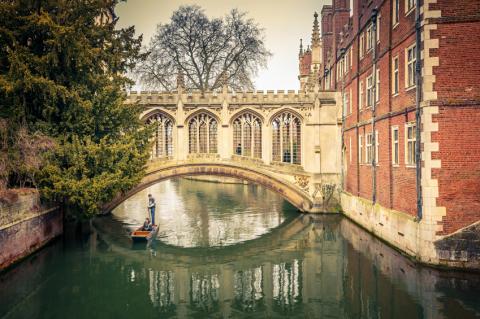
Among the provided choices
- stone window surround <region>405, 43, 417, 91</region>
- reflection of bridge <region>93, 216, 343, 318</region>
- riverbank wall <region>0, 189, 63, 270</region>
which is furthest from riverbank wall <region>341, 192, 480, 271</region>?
riverbank wall <region>0, 189, 63, 270</region>

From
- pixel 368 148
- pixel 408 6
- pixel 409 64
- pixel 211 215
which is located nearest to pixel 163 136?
pixel 211 215

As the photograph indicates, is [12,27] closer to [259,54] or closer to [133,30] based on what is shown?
[133,30]

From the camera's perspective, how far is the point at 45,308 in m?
9.50

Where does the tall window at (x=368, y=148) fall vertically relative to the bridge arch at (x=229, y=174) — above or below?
above

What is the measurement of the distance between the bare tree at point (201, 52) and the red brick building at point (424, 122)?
527 inches

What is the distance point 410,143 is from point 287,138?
9814mm

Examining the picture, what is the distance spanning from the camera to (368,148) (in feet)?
58.0

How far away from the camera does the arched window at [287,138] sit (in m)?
22.2

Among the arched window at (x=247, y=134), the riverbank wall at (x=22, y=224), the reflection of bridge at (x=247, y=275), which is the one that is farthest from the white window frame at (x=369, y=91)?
the riverbank wall at (x=22, y=224)

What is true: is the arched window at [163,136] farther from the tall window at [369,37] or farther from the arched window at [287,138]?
the tall window at [369,37]

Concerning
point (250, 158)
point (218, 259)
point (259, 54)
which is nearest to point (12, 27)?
point (218, 259)

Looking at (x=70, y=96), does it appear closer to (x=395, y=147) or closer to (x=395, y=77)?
(x=395, y=77)

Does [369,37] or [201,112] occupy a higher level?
[369,37]

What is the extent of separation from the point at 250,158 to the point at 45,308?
13973 mm
